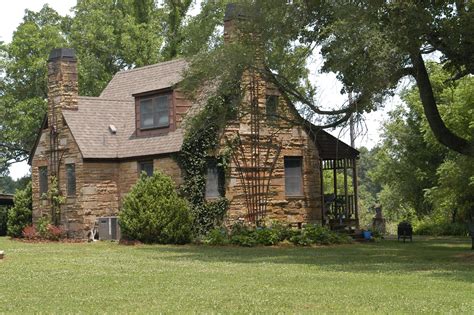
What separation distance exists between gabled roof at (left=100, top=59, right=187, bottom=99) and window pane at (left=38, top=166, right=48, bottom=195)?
194 inches

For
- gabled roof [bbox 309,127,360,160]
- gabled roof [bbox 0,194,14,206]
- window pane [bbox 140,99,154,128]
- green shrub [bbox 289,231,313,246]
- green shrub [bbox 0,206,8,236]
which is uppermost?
window pane [bbox 140,99,154,128]

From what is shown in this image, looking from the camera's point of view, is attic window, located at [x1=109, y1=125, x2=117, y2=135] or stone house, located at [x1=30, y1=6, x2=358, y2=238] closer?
stone house, located at [x1=30, y1=6, x2=358, y2=238]

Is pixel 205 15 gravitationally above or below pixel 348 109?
above

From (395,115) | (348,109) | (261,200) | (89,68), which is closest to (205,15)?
(89,68)

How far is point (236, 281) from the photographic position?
16.3 meters

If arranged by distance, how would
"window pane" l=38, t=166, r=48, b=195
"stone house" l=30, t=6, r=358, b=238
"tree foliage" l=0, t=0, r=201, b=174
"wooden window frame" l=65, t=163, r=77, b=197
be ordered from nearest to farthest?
"stone house" l=30, t=6, r=358, b=238
"wooden window frame" l=65, t=163, r=77, b=197
"window pane" l=38, t=166, r=48, b=195
"tree foliage" l=0, t=0, r=201, b=174

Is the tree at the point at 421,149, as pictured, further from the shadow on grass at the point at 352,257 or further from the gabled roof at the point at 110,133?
the gabled roof at the point at 110,133

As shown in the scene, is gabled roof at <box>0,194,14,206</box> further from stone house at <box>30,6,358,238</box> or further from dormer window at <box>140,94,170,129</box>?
dormer window at <box>140,94,170,129</box>

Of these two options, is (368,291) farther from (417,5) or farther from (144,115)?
(144,115)

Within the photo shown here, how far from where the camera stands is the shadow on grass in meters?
19.2

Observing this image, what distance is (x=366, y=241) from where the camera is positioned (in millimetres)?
33062

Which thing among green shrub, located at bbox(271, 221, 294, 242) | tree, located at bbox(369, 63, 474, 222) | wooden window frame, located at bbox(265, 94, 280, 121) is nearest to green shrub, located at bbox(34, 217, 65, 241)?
green shrub, located at bbox(271, 221, 294, 242)

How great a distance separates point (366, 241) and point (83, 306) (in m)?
21.8

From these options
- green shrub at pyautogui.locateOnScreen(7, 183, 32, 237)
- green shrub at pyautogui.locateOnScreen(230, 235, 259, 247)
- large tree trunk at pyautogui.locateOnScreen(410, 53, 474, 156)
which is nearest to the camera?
large tree trunk at pyautogui.locateOnScreen(410, 53, 474, 156)
